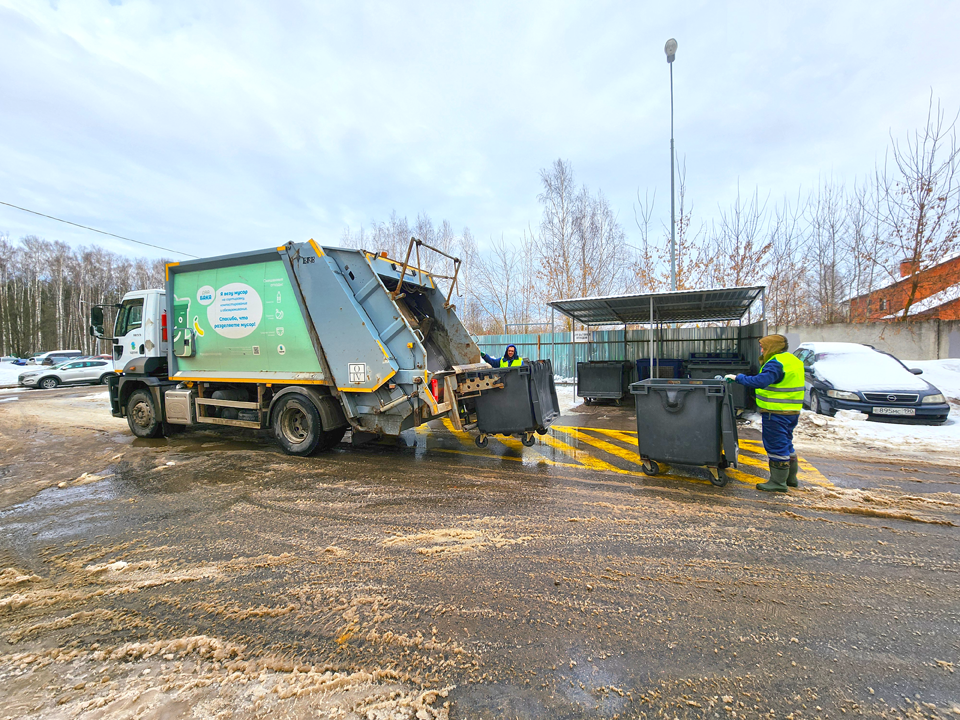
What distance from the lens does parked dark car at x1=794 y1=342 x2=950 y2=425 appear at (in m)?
7.57

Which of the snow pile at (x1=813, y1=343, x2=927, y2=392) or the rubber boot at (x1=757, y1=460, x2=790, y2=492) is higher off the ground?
the snow pile at (x1=813, y1=343, x2=927, y2=392)

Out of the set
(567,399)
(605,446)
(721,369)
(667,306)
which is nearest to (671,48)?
(667,306)

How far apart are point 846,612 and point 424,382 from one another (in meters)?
4.08

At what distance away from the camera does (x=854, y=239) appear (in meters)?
18.6

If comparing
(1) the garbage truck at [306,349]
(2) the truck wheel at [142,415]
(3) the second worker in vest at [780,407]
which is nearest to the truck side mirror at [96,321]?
(1) the garbage truck at [306,349]

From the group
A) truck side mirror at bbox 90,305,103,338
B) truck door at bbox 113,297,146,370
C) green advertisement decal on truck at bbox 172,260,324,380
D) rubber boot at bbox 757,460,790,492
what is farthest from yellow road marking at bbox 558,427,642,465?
truck side mirror at bbox 90,305,103,338

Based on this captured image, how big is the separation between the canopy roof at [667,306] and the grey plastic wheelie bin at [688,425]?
6012mm

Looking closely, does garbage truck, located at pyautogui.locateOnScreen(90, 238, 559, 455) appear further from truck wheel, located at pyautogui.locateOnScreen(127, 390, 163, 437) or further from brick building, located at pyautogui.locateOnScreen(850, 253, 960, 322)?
brick building, located at pyautogui.locateOnScreen(850, 253, 960, 322)

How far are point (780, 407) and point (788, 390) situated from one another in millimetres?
191

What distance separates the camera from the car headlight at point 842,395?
8047 millimetres

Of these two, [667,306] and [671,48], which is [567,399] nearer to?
[667,306]

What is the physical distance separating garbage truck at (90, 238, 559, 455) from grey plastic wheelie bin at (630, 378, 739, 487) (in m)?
1.48

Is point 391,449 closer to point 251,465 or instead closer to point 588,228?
point 251,465

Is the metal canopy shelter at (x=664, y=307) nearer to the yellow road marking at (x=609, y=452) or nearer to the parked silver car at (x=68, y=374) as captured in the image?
the yellow road marking at (x=609, y=452)
